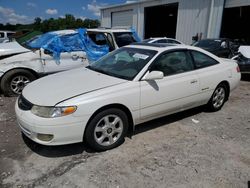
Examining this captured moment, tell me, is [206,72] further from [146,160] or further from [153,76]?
[146,160]

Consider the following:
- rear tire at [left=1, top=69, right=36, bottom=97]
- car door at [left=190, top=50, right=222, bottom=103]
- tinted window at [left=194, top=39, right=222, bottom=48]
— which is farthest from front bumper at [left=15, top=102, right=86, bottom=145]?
tinted window at [left=194, top=39, right=222, bottom=48]

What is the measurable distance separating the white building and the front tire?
1140 cm

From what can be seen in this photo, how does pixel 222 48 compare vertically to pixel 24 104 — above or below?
above

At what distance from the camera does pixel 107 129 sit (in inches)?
131

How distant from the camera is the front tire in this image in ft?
10.4

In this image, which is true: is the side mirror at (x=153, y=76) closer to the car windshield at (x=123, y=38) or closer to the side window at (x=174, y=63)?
the side window at (x=174, y=63)

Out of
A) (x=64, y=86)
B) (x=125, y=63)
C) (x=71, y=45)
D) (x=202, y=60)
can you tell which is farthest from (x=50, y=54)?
(x=202, y=60)

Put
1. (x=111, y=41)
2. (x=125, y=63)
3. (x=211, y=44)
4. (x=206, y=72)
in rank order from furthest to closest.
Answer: (x=211, y=44) < (x=111, y=41) < (x=206, y=72) < (x=125, y=63)

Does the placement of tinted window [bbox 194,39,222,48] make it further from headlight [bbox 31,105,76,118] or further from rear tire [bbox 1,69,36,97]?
headlight [bbox 31,105,76,118]

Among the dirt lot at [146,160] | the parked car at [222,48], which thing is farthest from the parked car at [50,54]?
the parked car at [222,48]

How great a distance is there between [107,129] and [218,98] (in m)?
2.82

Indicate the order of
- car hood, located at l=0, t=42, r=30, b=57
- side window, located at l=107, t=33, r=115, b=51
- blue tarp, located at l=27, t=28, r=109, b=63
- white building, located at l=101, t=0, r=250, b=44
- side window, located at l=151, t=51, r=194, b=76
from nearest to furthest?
1. side window, located at l=151, t=51, r=194, b=76
2. car hood, located at l=0, t=42, r=30, b=57
3. blue tarp, located at l=27, t=28, r=109, b=63
4. side window, located at l=107, t=33, r=115, b=51
5. white building, located at l=101, t=0, r=250, b=44

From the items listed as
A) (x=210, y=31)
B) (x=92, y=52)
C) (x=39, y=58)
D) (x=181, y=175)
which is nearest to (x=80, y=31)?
(x=92, y=52)

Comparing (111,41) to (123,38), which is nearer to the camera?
(111,41)
